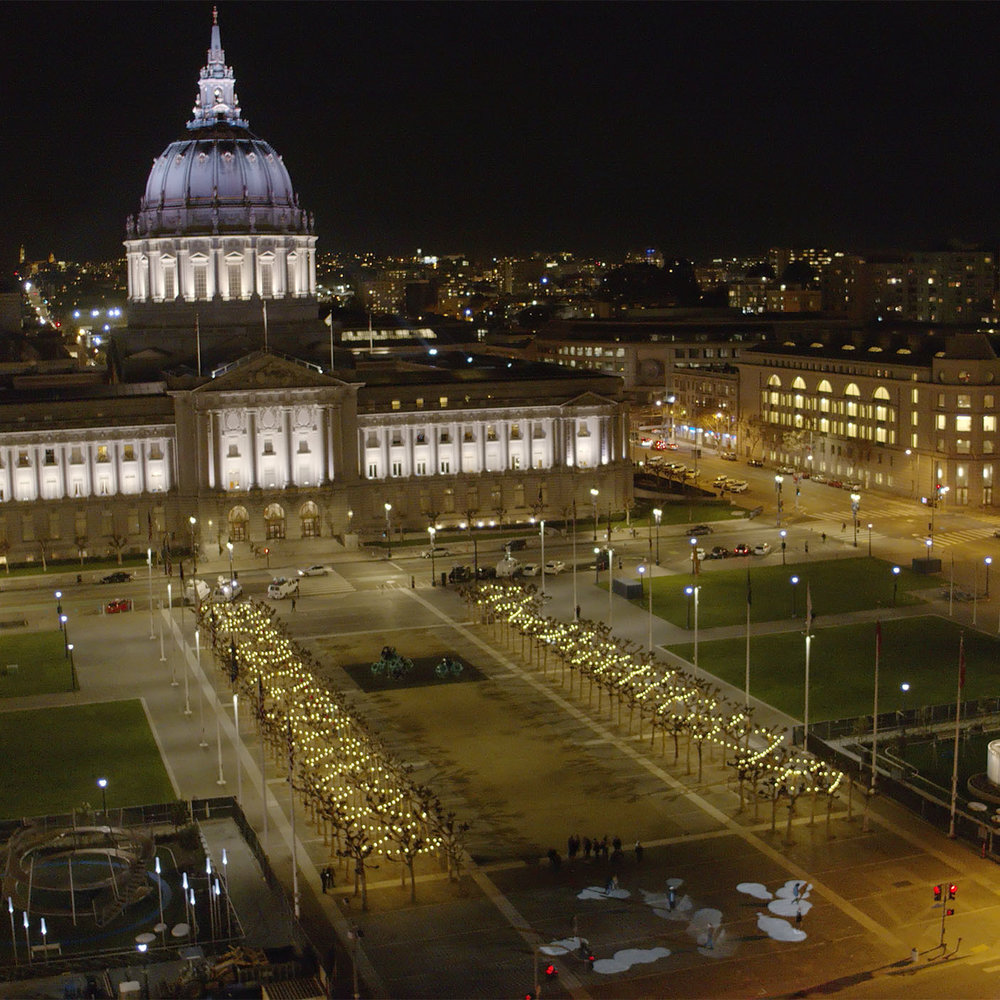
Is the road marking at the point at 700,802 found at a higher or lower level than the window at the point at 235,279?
lower

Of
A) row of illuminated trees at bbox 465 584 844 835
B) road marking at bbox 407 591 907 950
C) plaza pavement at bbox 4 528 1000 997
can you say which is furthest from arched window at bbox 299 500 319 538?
plaza pavement at bbox 4 528 1000 997

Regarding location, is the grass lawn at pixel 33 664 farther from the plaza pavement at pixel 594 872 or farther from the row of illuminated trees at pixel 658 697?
the row of illuminated trees at pixel 658 697

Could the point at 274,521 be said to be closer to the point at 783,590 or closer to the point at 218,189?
the point at 218,189

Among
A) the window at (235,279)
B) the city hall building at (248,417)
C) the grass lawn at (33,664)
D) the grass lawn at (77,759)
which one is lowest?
the grass lawn at (77,759)

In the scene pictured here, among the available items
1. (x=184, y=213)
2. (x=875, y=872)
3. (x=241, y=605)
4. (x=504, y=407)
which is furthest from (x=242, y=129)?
(x=875, y=872)

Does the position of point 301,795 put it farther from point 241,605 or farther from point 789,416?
point 789,416

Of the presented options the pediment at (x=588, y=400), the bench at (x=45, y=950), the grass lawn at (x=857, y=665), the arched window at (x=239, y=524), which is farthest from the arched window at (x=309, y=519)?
the bench at (x=45, y=950)

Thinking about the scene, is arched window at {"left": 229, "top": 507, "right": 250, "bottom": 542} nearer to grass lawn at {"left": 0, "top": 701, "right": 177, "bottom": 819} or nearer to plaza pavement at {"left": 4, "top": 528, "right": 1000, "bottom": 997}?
plaza pavement at {"left": 4, "top": 528, "right": 1000, "bottom": 997}
